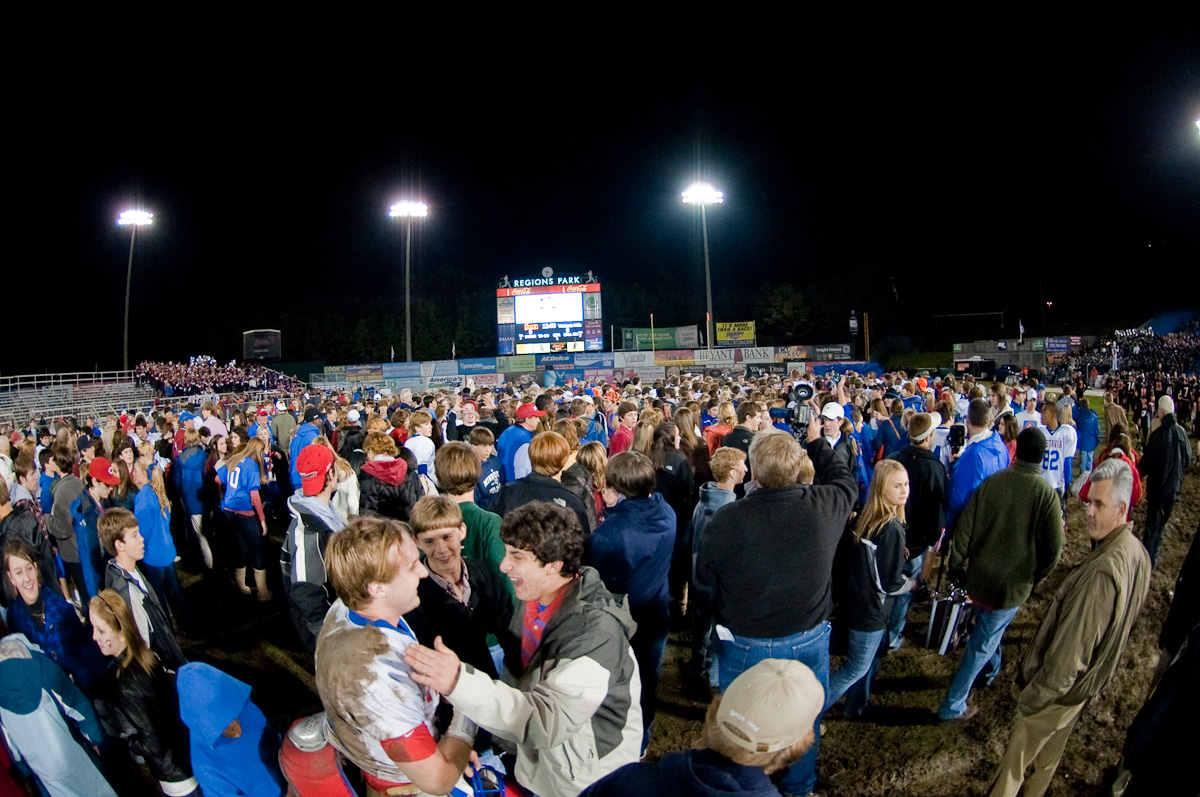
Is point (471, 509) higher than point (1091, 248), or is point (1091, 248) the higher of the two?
point (1091, 248)

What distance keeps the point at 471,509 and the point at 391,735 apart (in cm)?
213

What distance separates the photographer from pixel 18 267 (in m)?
50.2

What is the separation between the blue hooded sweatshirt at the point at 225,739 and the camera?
8.09ft

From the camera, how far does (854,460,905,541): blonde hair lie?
13.0 ft

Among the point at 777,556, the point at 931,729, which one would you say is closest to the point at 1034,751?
the point at 931,729

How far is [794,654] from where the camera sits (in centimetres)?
334

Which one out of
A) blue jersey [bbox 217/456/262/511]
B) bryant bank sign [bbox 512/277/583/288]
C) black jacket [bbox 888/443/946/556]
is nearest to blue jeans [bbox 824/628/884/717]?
black jacket [bbox 888/443/946/556]

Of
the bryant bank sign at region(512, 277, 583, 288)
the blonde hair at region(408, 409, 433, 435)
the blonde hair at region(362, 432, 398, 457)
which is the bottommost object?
the blonde hair at region(362, 432, 398, 457)

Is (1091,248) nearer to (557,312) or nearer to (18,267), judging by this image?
(557,312)

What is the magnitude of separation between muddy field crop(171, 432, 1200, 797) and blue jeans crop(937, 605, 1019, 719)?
168 millimetres

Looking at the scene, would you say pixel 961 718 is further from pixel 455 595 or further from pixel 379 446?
pixel 379 446

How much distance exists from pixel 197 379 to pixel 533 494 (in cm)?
3115

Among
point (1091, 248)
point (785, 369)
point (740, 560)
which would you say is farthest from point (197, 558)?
point (1091, 248)

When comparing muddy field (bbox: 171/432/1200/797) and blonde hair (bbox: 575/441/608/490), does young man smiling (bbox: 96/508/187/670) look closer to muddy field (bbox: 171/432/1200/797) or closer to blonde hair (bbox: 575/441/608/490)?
muddy field (bbox: 171/432/1200/797)
